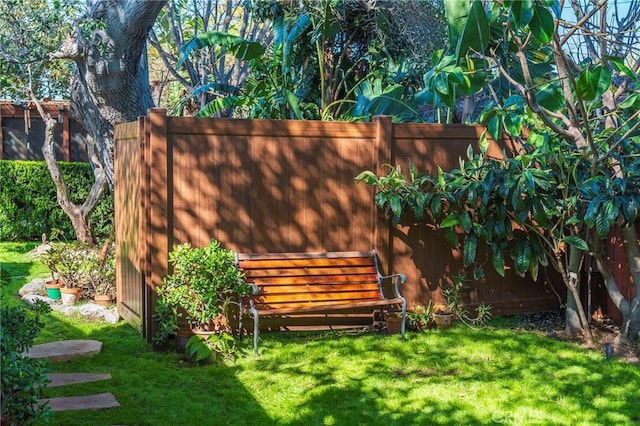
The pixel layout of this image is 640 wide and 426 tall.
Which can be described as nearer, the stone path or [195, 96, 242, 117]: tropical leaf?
the stone path

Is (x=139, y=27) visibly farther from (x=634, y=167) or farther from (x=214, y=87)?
(x=634, y=167)

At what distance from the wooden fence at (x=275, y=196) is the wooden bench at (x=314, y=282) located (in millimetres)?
136

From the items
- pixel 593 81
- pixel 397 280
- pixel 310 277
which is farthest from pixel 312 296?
pixel 593 81

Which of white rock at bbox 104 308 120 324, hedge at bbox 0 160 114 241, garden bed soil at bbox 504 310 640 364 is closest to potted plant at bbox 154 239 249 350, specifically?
white rock at bbox 104 308 120 324

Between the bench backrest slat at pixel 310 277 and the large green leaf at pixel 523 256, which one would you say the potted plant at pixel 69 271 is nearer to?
the bench backrest slat at pixel 310 277

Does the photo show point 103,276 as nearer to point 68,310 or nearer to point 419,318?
point 68,310

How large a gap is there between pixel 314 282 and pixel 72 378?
2.40 metres

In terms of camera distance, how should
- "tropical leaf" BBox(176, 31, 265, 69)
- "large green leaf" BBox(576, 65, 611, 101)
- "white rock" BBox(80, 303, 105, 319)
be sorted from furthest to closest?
1. "tropical leaf" BBox(176, 31, 265, 69)
2. "white rock" BBox(80, 303, 105, 319)
3. "large green leaf" BBox(576, 65, 611, 101)

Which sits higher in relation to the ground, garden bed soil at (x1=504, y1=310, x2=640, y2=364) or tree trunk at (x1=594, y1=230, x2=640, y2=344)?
tree trunk at (x1=594, y1=230, x2=640, y2=344)

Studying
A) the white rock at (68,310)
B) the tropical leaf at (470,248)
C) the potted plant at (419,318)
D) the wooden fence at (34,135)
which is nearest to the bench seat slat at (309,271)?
the potted plant at (419,318)

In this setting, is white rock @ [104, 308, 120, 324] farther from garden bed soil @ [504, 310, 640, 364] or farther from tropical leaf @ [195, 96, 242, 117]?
garden bed soil @ [504, 310, 640, 364]

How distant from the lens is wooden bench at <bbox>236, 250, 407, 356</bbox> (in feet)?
22.5

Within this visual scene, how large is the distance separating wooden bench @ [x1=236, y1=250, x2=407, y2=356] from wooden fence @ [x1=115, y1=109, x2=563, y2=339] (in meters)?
0.14

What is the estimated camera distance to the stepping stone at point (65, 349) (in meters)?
6.31
